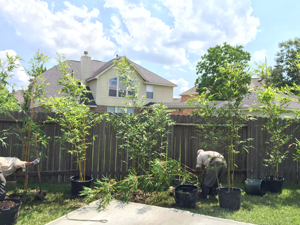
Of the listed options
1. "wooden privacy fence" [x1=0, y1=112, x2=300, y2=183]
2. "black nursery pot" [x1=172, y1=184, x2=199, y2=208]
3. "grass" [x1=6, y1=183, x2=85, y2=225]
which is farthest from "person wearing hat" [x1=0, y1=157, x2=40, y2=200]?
"black nursery pot" [x1=172, y1=184, x2=199, y2=208]

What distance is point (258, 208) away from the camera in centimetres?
435

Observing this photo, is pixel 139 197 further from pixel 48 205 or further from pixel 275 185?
pixel 275 185

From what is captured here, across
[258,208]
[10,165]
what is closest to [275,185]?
[258,208]

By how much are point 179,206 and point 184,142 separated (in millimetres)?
2227

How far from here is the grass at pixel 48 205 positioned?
3738 mm

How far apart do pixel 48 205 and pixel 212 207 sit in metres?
3.05

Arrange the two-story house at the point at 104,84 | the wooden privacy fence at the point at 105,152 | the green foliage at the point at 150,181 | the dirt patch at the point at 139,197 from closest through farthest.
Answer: the green foliage at the point at 150,181
the dirt patch at the point at 139,197
the wooden privacy fence at the point at 105,152
the two-story house at the point at 104,84

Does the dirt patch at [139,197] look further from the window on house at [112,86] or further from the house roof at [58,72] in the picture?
the window on house at [112,86]

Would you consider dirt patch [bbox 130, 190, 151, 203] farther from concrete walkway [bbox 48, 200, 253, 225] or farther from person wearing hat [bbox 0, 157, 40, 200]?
person wearing hat [bbox 0, 157, 40, 200]

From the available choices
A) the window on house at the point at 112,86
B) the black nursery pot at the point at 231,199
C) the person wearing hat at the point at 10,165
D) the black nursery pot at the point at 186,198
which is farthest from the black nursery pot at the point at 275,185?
the window on house at the point at 112,86

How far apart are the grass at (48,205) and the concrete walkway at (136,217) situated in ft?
0.85

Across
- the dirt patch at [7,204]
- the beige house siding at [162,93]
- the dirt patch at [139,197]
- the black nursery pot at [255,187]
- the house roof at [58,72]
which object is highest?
the house roof at [58,72]

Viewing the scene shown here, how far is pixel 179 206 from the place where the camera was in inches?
170

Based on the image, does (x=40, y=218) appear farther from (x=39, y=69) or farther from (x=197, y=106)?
(x=197, y=106)
